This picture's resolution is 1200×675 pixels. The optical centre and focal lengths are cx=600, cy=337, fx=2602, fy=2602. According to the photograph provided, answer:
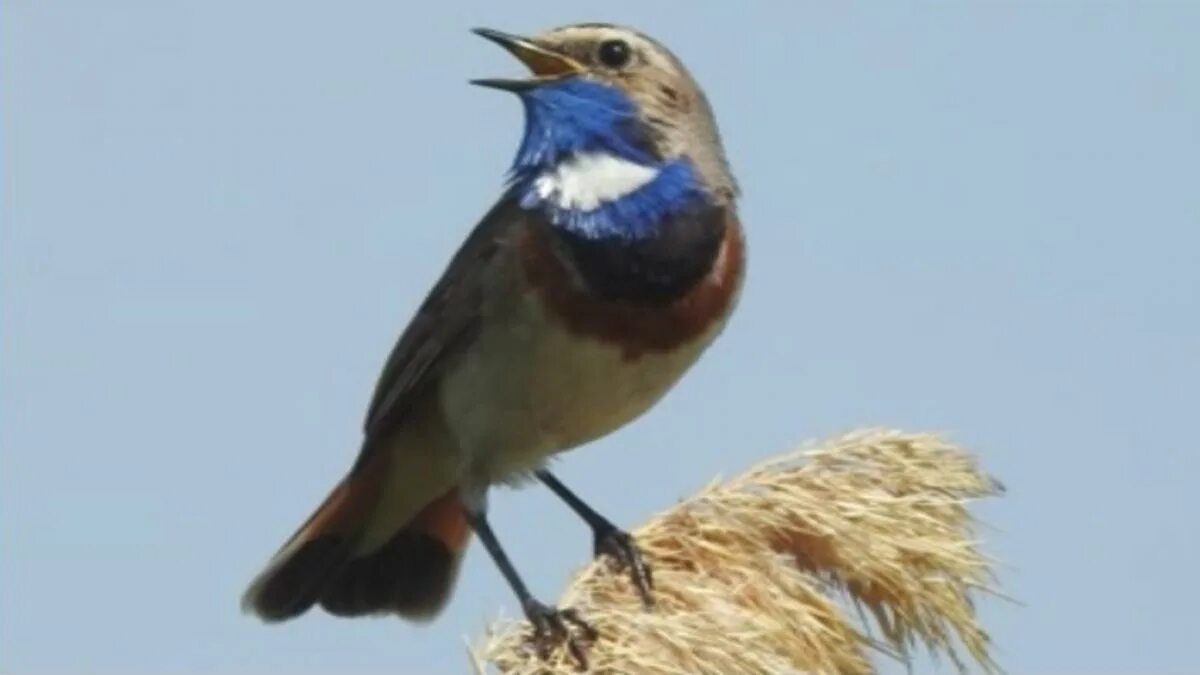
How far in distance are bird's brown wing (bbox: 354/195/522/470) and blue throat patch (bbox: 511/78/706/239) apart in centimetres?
10

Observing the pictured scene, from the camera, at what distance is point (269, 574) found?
5547mm

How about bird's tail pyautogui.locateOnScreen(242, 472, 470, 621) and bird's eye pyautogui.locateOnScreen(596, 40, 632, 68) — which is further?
bird's tail pyautogui.locateOnScreen(242, 472, 470, 621)

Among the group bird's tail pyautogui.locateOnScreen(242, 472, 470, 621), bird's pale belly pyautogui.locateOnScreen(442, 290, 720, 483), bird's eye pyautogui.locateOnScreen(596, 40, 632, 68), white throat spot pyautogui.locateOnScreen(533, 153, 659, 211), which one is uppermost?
bird's eye pyautogui.locateOnScreen(596, 40, 632, 68)

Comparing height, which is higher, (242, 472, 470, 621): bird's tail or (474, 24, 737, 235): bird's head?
(474, 24, 737, 235): bird's head

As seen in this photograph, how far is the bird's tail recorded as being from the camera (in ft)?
18.4

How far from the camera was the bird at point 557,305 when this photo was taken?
16.7ft

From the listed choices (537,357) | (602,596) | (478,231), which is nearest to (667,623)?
(602,596)

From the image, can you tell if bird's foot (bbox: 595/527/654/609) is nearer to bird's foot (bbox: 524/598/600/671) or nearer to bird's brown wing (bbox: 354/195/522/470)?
bird's foot (bbox: 524/598/600/671)

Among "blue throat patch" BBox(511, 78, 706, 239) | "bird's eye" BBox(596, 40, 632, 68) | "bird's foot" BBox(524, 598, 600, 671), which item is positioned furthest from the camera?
"bird's eye" BBox(596, 40, 632, 68)

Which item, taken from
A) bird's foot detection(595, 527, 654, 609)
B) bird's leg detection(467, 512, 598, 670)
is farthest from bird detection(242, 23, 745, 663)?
bird's leg detection(467, 512, 598, 670)

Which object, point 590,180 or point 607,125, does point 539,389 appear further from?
point 607,125

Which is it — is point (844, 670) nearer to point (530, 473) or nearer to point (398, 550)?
point (530, 473)

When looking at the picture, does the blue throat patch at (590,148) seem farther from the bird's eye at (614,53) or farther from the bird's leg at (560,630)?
the bird's leg at (560,630)

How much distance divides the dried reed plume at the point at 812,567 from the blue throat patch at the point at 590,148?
1261 millimetres
